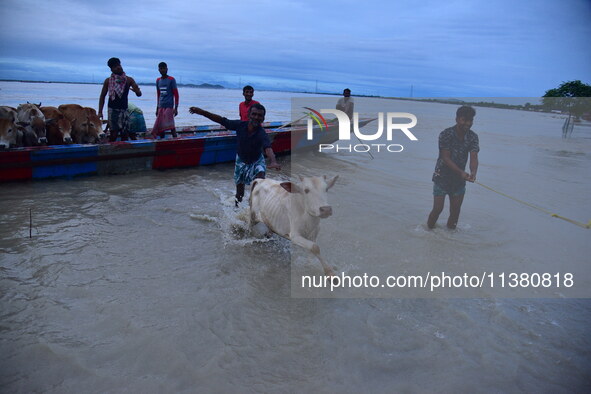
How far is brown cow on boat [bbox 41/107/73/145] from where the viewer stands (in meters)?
8.75

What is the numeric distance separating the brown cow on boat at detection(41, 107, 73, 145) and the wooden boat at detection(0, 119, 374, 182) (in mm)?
466

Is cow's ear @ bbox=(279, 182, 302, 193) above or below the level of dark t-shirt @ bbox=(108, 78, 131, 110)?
below

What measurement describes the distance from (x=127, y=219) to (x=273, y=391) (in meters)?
4.38

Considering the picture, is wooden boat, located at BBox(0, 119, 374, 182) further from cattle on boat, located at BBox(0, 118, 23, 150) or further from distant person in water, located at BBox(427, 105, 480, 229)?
distant person in water, located at BBox(427, 105, 480, 229)

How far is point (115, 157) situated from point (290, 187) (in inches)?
234

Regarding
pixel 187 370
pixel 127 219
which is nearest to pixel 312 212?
pixel 187 370

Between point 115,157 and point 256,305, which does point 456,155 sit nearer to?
point 256,305

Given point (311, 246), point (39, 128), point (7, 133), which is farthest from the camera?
point (39, 128)

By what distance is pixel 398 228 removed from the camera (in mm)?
6844

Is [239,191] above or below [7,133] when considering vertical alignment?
below

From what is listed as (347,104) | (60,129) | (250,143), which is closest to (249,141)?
(250,143)

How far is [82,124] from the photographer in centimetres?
917

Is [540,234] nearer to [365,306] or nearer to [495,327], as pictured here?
[495,327]

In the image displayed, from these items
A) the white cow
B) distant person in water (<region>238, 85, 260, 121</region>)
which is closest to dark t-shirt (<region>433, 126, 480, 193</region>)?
the white cow
